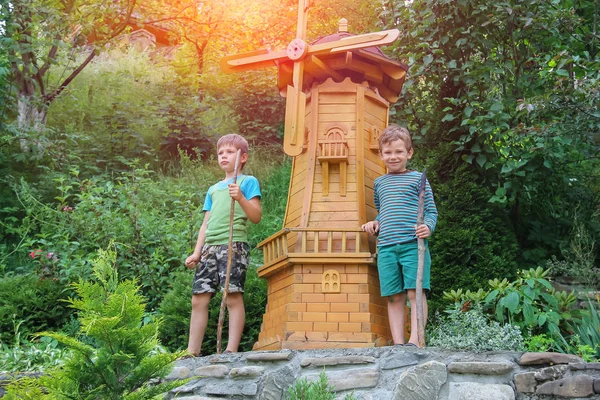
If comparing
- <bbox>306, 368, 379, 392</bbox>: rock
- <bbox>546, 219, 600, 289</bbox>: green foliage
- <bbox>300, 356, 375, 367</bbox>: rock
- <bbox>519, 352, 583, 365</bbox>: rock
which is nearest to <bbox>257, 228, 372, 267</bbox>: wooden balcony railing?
<bbox>300, 356, 375, 367</bbox>: rock


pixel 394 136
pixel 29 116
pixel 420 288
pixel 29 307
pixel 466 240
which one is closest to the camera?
pixel 420 288

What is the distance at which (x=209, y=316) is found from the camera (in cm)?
640

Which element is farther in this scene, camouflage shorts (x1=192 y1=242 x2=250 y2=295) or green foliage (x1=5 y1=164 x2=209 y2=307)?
green foliage (x1=5 y1=164 x2=209 y2=307)

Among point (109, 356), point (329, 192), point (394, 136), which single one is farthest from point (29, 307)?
point (109, 356)

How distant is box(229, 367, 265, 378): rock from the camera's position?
4840 millimetres

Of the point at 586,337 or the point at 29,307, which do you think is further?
the point at 29,307

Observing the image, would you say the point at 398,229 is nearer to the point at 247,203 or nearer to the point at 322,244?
the point at 322,244

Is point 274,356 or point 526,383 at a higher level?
point 274,356

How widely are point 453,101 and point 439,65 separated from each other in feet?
2.32

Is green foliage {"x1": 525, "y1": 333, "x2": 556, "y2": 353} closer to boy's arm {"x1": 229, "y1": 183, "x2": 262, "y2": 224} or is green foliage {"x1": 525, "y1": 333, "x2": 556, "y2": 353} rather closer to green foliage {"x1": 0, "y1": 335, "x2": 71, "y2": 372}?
boy's arm {"x1": 229, "y1": 183, "x2": 262, "y2": 224}

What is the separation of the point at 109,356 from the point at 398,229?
2.78 meters

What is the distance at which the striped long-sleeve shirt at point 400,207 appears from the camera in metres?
5.26

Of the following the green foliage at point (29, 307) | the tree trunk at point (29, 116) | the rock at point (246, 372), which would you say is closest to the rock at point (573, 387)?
the rock at point (246, 372)

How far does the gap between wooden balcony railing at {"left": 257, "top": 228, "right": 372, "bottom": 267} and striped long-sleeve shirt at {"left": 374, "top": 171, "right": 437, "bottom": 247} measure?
264 millimetres
